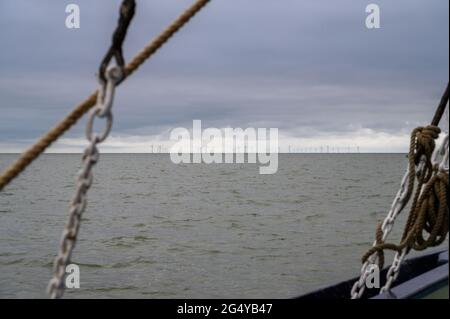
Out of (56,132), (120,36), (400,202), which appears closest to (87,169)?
(56,132)

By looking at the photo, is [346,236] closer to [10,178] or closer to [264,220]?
[264,220]

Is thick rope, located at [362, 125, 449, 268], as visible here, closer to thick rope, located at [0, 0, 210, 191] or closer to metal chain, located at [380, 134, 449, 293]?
metal chain, located at [380, 134, 449, 293]

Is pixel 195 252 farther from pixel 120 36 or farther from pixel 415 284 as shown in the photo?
pixel 120 36

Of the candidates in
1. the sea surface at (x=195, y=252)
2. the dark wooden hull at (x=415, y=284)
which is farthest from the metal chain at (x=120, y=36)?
the sea surface at (x=195, y=252)

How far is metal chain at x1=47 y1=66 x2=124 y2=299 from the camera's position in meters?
1.94

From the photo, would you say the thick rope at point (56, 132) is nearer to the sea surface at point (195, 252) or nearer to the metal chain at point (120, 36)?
the metal chain at point (120, 36)

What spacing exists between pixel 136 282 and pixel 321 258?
17.8ft

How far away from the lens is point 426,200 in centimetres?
361

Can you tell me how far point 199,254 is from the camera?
15.0m

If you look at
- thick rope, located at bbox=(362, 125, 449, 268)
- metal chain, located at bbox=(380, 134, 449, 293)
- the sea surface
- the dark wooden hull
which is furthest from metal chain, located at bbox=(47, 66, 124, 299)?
the sea surface

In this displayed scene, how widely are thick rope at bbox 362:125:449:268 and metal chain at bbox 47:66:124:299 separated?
2.32 metres
